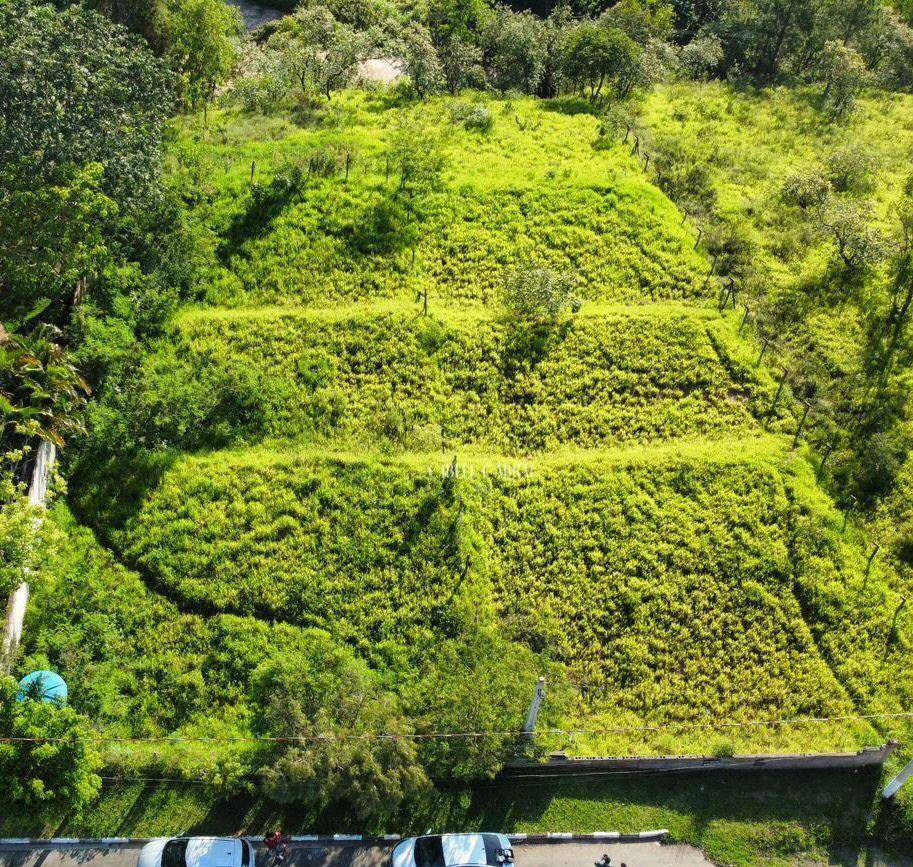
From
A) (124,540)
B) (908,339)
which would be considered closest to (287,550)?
(124,540)

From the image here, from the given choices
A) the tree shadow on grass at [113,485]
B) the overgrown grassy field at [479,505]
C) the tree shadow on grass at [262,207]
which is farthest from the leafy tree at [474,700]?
the tree shadow on grass at [262,207]

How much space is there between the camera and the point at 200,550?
21422mm

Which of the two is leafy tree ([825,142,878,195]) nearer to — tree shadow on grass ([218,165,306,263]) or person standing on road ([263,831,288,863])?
tree shadow on grass ([218,165,306,263])

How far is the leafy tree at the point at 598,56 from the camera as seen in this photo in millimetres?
38062

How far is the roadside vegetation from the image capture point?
17.8m

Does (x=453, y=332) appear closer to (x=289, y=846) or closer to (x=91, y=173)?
(x=91, y=173)

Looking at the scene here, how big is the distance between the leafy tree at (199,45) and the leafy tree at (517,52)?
49.9ft

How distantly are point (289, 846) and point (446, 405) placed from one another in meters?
13.7

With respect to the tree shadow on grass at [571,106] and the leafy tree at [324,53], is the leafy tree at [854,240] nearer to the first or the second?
the tree shadow on grass at [571,106]

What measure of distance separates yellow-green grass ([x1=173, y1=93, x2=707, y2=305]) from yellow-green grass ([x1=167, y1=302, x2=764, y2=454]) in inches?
61.4

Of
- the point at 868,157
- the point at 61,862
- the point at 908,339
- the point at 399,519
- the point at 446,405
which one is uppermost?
the point at 868,157

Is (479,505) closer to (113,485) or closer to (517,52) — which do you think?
(113,485)

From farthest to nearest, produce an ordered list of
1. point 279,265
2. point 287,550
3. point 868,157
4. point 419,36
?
1. point 419,36
2. point 868,157
3. point 279,265
4. point 287,550

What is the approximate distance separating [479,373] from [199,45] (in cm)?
2390
